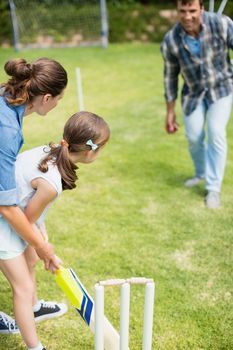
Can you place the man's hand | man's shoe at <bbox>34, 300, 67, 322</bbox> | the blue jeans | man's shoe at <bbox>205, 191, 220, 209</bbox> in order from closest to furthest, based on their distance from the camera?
man's shoe at <bbox>34, 300, 67, 322</bbox>
the blue jeans
man's shoe at <bbox>205, 191, 220, 209</bbox>
the man's hand

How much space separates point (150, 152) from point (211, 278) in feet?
9.63

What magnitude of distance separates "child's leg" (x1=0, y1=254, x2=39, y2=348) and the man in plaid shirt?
258cm

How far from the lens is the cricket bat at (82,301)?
7.21ft

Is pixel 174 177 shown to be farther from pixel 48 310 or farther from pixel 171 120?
pixel 48 310

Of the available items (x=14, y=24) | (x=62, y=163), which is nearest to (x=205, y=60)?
(x=62, y=163)

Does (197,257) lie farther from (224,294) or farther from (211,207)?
(211,207)

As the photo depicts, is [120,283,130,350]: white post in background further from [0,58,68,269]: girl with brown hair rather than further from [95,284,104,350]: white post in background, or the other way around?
[0,58,68,269]: girl with brown hair

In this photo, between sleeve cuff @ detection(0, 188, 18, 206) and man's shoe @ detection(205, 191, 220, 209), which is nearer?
sleeve cuff @ detection(0, 188, 18, 206)

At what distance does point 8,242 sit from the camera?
2.42m

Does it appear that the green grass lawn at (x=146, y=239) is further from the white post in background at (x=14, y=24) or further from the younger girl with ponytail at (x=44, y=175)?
the white post in background at (x=14, y=24)

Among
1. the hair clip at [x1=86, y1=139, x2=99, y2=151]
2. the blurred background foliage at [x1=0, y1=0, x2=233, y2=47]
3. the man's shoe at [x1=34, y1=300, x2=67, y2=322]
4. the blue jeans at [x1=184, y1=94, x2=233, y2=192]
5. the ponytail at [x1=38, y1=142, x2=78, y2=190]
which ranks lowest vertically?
the blurred background foliage at [x1=0, y1=0, x2=233, y2=47]

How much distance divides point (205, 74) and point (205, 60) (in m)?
0.14

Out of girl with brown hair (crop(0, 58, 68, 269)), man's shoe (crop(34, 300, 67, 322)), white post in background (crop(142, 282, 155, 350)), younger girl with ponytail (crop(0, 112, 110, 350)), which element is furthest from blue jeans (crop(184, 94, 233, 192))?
white post in background (crop(142, 282, 155, 350))

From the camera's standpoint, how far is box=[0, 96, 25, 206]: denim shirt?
218cm
